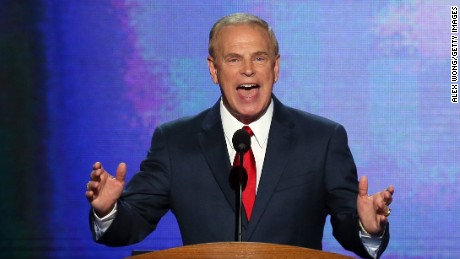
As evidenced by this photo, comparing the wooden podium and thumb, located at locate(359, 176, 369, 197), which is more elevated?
thumb, located at locate(359, 176, 369, 197)

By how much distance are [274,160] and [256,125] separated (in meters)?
0.16

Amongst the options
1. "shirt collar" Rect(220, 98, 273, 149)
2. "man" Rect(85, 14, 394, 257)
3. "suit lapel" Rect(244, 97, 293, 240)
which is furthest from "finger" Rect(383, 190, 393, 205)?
"shirt collar" Rect(220, 98, 273, 149)

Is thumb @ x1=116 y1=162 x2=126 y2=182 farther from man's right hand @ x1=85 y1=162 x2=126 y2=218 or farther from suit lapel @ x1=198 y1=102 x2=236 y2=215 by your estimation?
suit lapel @ x1=198 y1=102 x2=236 y2=215

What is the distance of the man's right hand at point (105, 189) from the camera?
217cm

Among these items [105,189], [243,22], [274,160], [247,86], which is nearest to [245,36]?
[243,22]

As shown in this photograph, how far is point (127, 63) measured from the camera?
3701mm

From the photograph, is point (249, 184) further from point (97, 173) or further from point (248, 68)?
point (97, 173)

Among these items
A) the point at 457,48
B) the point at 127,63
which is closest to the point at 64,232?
the point at 127,63

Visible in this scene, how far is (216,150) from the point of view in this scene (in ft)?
8.39

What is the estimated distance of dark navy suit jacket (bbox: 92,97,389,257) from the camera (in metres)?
2.46

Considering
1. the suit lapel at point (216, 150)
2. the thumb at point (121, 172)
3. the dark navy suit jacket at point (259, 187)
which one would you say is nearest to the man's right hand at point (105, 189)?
the thumb at point (121, 172)

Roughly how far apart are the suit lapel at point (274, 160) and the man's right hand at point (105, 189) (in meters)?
0.42

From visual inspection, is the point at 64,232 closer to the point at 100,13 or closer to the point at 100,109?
the point at 100,109

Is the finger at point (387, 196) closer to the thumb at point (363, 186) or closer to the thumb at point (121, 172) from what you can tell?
the thumb at point (363, 186)
